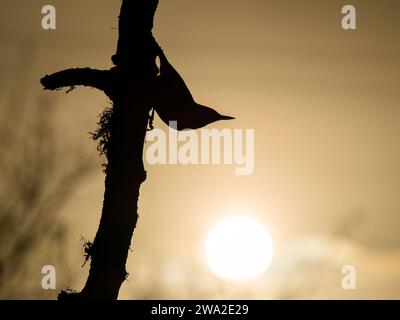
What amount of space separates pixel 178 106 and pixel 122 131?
0.53 metres

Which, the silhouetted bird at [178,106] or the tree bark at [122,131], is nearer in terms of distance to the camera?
the tree bark at [122,131]

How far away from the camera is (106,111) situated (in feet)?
16.2

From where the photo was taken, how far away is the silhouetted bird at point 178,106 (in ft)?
15.0

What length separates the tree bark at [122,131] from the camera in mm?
4137

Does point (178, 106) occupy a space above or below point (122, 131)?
above

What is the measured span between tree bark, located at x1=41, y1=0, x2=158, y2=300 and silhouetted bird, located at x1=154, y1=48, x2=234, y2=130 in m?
0.10

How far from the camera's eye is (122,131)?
4.29m

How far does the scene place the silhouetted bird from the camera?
4570 millimetres

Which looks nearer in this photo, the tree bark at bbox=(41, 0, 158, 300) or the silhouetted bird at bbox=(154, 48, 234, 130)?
the tree bark at bbox=(41, 0, 158, 300)

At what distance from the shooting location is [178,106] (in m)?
4.59

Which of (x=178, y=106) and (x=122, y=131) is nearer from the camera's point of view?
(x=122, y=131)

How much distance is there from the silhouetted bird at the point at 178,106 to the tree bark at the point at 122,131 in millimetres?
105

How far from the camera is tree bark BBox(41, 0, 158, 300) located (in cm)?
414
